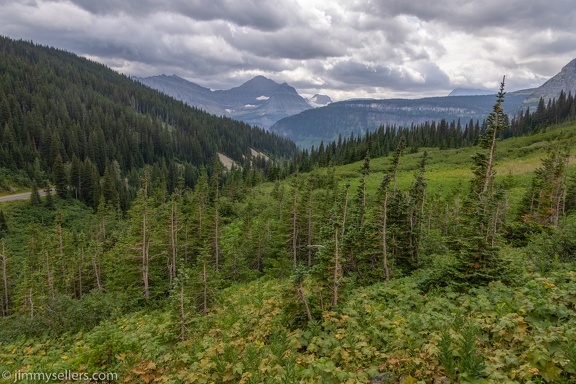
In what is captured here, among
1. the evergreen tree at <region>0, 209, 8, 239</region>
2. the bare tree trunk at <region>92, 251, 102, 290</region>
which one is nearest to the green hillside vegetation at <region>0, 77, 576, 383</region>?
the bare tree trunk at <region>92, 251, 102, 290</region>

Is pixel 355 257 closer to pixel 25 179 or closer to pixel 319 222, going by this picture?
pixel 319 222

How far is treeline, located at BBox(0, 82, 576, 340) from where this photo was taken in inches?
478

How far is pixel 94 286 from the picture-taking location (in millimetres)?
36719

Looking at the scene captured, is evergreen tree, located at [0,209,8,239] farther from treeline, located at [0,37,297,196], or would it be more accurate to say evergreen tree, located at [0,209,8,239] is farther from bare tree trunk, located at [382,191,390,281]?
bare tree trunk, located at [382,191,390,281]

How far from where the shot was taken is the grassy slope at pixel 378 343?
6.18 meters

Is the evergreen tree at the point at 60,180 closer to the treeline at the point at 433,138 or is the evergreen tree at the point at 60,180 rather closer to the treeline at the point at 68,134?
the treeline at the point at 68,134

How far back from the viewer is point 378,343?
8.61 meters

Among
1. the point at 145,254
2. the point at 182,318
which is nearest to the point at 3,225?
the point at 145,254

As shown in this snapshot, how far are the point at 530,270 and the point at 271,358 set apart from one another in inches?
428

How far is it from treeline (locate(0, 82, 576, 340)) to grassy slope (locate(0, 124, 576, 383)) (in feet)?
3.64

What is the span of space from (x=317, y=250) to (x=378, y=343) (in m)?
10.8

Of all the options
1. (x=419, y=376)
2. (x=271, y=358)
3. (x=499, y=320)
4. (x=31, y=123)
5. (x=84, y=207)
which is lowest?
(x=84, y=207)

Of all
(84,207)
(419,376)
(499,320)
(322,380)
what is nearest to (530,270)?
(499,320)

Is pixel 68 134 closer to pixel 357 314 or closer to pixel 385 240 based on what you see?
pixel 385 240
